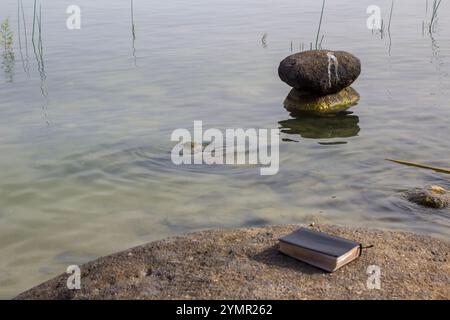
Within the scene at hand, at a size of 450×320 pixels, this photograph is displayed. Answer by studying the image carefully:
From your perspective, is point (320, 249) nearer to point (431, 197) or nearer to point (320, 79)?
point (431, 197)

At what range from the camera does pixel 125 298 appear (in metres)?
4.22

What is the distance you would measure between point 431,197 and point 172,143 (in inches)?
174

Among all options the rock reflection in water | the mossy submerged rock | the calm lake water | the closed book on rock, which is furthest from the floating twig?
the closed book on rock

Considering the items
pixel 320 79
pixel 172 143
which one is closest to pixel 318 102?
pixel 320 79

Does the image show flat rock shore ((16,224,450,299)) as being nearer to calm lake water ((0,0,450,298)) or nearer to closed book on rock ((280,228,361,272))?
closed book on rock ((280,228,361,272))

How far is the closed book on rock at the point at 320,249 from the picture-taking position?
4.52m

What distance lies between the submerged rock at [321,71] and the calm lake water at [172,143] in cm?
67

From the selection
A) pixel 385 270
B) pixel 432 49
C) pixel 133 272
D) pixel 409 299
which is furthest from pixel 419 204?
pixel 432 49

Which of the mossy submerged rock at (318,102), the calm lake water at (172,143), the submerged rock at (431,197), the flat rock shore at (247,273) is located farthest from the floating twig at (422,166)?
the mossy submerged rock at (318,102)

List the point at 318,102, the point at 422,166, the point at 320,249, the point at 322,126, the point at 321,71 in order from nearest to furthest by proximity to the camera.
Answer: the point at 320,249 < the point at 422,166 < the point at 322,126 < the point at 321,71 < the point at 318,102

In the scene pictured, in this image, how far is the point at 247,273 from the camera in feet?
15.0

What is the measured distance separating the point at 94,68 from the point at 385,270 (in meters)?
12.5

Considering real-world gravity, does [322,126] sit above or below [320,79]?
below

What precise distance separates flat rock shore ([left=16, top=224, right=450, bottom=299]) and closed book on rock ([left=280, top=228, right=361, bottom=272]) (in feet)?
0.20
